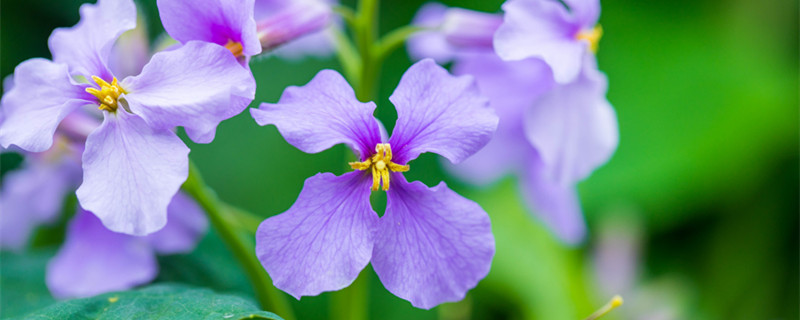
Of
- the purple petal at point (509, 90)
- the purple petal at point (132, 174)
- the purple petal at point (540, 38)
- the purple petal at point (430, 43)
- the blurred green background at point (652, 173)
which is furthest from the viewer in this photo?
the blurred green background at point (652, 173)

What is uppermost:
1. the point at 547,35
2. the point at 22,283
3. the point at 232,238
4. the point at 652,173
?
the point at 547,35

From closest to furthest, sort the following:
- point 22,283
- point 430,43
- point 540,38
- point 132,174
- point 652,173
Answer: point 132,174 < point 540,38 < point 22,283 < point 430,43 < point 652,173

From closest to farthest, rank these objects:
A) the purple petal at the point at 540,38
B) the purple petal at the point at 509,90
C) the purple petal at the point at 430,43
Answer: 1. the purple petal at the point at 540,38
2. the purple petal at the point at 509,90
3. the purple petal at the point at 430,43

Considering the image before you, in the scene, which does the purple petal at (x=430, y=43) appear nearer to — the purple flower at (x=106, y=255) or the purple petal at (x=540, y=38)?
the purple petal at (x=540, y=38)

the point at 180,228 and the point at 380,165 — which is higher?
Answer: the point at 380,165

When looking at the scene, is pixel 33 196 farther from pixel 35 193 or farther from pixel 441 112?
pixel 441 112

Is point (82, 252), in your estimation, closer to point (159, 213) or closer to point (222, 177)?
point (159, 213)

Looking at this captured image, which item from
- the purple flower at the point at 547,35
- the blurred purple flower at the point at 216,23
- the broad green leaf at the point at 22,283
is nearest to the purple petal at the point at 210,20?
the blurred purple flower at the point at 216,23

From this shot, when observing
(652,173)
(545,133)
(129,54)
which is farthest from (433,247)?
(652,173)
